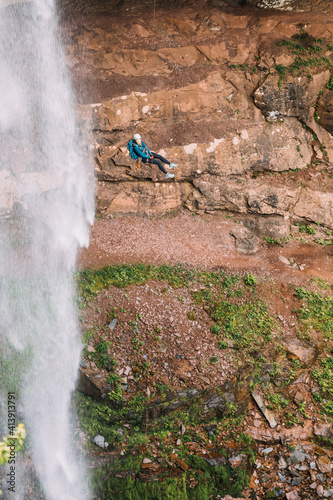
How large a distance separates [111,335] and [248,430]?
464cm

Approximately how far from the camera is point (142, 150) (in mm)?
11742

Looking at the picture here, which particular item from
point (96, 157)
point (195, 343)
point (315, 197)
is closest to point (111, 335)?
point (195, 343)

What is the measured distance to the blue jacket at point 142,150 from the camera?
11633 mm

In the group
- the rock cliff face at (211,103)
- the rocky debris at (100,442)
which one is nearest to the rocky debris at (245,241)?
the rock cliff face at (211,103)

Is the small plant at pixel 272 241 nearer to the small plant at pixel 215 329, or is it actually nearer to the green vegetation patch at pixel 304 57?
the small plant at pixel 215 329

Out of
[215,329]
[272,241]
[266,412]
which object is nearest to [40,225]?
[215,329]

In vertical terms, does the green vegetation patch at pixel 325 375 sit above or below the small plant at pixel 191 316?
below

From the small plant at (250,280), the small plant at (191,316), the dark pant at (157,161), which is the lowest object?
the small plant at (191,316)

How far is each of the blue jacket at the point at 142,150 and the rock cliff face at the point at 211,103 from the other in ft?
3.73

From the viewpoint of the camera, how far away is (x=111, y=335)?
1102cm

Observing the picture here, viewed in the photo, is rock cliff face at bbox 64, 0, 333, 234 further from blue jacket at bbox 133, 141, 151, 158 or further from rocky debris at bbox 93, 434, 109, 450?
rocky debris at bbox 93, 434, 109, 450

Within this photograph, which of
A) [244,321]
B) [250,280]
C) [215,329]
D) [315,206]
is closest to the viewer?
[215,329]

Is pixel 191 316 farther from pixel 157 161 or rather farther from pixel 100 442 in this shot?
pixel 157 161

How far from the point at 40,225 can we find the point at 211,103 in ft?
22.6
